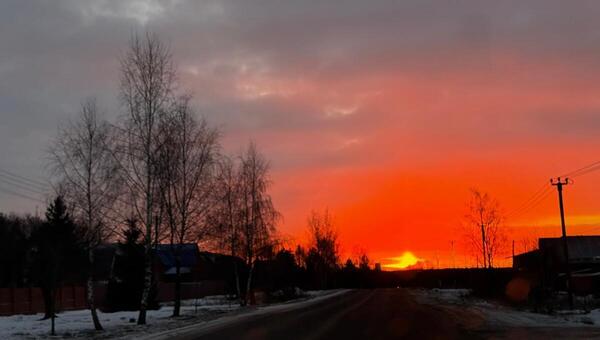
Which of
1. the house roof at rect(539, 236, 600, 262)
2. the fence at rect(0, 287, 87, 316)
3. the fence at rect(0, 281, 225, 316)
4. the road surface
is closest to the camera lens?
the road surface

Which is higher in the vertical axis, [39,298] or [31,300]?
[39,298]

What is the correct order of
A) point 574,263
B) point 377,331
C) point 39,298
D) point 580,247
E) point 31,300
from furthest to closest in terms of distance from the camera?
1. point 580,247
2. point 574,263
3. point 39,298
4. point 31,300
5. point 377,331

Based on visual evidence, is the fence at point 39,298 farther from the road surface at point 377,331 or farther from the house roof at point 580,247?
the house roof at point 580,247

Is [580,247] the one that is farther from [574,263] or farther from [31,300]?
[31,300]

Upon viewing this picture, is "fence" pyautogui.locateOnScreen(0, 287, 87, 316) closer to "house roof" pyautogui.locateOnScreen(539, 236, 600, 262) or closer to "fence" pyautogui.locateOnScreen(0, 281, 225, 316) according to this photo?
"fence" pyautogui.locateOnScreen(0, 281, 225, 316)

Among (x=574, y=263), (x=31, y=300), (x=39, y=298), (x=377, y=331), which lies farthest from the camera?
(x=574, y=263)

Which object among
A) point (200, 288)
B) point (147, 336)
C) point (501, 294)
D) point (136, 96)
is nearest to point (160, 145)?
point (136, 96)

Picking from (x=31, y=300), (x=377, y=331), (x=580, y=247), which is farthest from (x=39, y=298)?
(x=580, y=247)

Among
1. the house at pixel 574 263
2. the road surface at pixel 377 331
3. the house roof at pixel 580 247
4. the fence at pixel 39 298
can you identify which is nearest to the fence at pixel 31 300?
the fence at pixel 39 298

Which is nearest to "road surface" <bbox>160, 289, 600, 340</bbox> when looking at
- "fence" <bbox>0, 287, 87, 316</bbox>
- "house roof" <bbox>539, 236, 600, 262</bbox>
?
"fence" <bbox>0, 287, 87, 316</bbox>

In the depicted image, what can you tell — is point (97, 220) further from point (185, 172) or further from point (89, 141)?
point (185, 172)

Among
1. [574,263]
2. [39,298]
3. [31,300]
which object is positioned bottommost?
[31,300]

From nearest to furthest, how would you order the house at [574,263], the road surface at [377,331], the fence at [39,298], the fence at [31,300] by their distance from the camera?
the road surface at [377,331]
the fence at [31,300]
the fence at [39,298]
the house at [574,263]

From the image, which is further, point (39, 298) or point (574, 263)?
point (574, 263)
